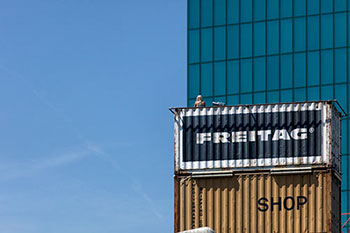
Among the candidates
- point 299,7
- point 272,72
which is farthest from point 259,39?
point 299,7

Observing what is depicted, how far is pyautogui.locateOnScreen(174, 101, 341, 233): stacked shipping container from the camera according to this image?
56.8m

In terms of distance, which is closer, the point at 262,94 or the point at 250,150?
the point at 250,150

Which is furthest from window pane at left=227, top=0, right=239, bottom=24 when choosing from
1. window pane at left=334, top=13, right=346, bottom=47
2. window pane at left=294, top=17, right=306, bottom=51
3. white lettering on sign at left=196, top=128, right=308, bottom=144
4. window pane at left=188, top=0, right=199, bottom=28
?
white lettering on sign at left=196, top=128, right=308, bottom=144

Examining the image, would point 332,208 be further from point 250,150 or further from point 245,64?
point 245,64

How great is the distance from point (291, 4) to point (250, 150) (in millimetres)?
43755

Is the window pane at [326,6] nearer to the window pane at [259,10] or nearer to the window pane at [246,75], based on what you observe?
the window pane at [259,10]

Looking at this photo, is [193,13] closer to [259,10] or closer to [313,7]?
[259,10]

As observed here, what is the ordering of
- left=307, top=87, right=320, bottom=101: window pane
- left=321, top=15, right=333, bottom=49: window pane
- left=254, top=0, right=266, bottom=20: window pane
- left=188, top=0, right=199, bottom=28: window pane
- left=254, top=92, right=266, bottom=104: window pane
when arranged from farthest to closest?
left=188, top=0, right=199, bottom=28: window pane → left=254, top=0, right=266, bottom=20: window pane → left=254, top=92, right=266, bottom=104: window pane → left=321, top=15, right=333, bottom=49: window pane → left=307, top=87, right=320, bottom=101: window pane

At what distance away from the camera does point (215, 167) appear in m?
59.0

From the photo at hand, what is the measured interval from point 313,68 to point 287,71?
8.68ft

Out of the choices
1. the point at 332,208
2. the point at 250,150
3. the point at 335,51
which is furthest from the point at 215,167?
the point at 335,51

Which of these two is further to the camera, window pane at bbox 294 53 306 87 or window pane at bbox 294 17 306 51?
window pane at bbox 294 17 306 51

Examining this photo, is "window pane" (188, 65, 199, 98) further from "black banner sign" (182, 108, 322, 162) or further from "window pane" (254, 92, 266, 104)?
"black banner sign" (182, 108, 322, 162)

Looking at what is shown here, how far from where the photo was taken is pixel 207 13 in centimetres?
10419
